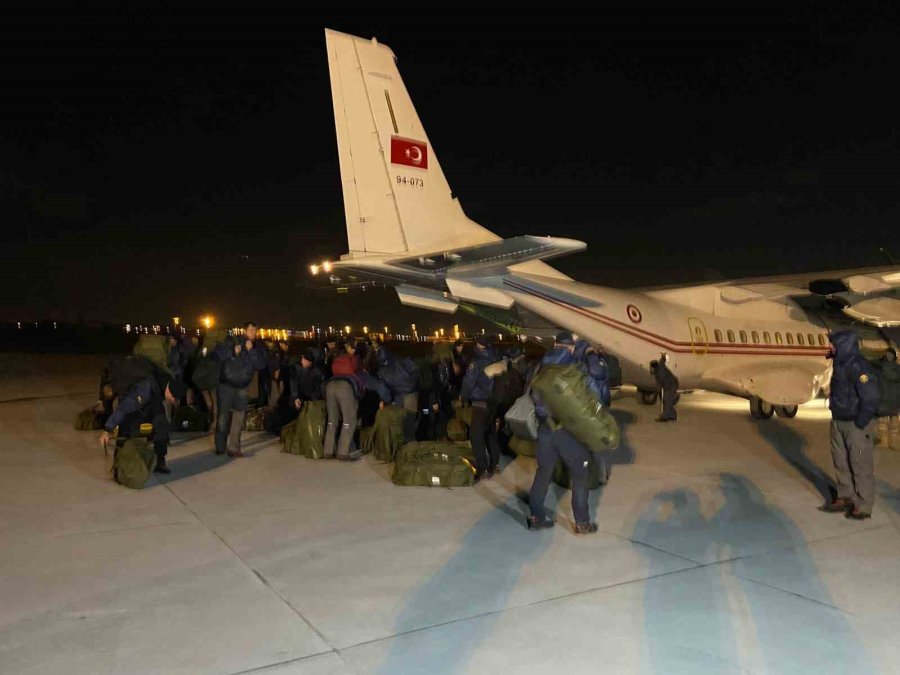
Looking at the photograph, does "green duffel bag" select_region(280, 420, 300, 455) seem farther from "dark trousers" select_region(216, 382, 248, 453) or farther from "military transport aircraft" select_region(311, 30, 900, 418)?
"military transport aircraft" select_region(311, 30, 900, 418)

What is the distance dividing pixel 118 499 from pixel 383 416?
3309 mm

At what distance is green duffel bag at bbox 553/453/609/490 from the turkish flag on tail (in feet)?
16.0

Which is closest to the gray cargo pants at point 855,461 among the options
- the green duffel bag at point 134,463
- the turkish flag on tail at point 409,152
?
the turkish flag on tail at point 409,152

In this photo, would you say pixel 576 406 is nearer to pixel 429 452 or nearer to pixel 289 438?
pixel 429 452

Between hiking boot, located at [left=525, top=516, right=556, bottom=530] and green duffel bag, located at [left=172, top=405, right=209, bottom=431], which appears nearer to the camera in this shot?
hiking boot, located at [left=525, top=516, right=556, bottom=530]

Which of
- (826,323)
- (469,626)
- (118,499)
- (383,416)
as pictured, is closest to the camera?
(469,626)

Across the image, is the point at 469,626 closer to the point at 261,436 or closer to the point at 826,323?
the point at 261,436

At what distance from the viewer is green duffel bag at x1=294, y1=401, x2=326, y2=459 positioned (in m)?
9.78

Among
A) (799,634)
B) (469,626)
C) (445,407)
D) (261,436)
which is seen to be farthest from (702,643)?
(261,436)

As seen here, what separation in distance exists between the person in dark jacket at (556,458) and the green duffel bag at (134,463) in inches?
171

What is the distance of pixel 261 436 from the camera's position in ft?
38.9

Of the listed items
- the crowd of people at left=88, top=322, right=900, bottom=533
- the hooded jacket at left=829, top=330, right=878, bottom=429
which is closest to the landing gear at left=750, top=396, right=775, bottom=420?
the crowd of people at left=88, top=322, right=900, bottom=533

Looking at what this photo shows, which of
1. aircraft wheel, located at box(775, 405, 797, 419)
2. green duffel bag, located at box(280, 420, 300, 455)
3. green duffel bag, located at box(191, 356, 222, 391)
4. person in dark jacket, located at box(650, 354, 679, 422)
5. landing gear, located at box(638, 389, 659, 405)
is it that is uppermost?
green duffel bag, located at box(191, 356, 222, 391)

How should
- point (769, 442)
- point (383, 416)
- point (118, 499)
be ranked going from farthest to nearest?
1. point (769, 442)
2. point (383, 416)
3. point (118, 499)
